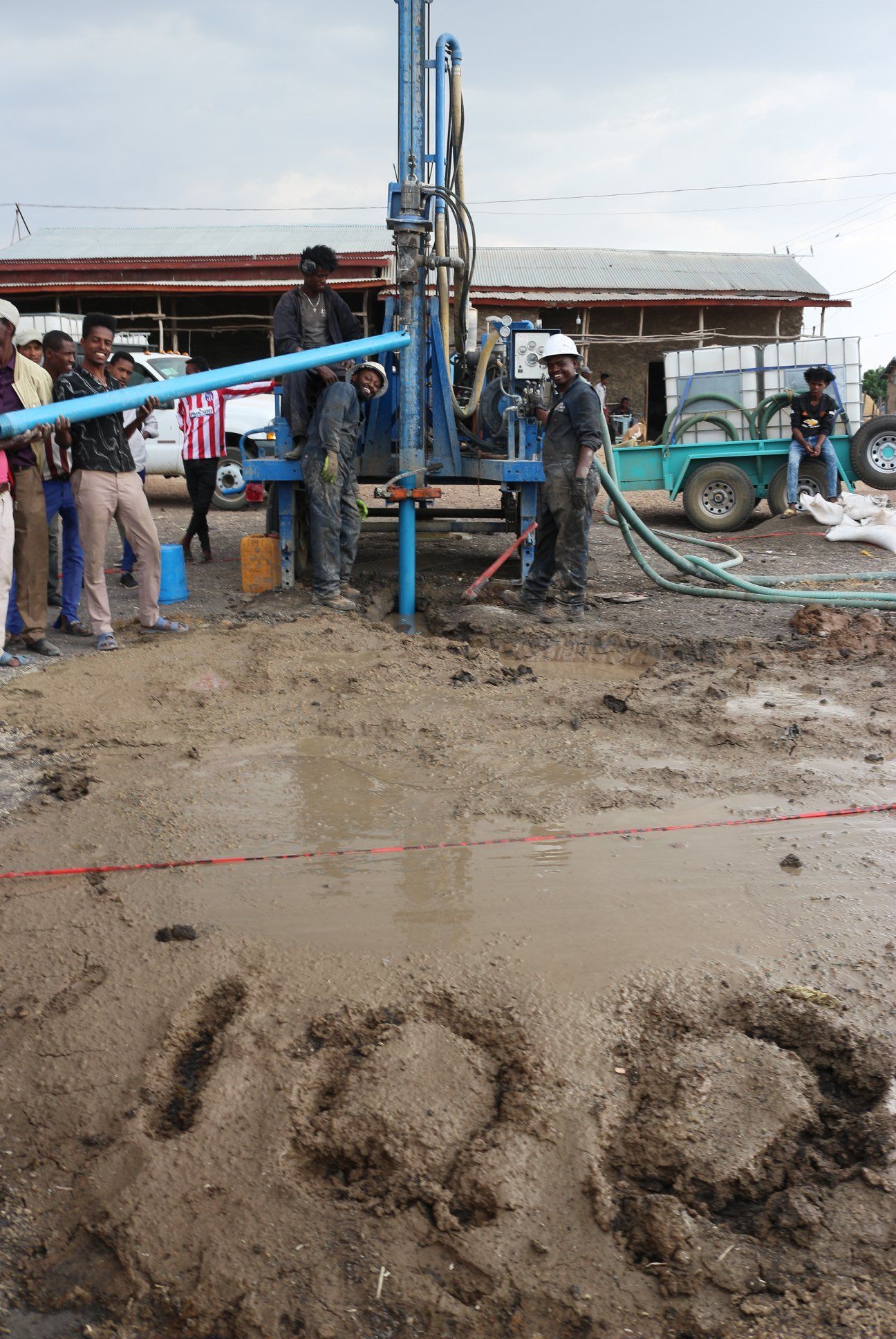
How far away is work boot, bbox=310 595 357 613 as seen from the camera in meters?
7.02

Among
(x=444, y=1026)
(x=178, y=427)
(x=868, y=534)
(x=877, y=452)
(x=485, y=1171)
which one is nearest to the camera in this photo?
(x=485, y=1171)

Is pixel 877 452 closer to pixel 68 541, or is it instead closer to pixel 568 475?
pixel 568 475

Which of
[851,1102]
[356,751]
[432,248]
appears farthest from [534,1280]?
[432,248]

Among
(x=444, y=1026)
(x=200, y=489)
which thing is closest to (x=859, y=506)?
(x=200, y=489)

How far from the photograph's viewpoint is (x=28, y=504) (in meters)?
5.90

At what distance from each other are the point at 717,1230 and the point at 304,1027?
1047 mm

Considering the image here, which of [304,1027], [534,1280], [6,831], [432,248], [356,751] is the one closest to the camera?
[534,1280]

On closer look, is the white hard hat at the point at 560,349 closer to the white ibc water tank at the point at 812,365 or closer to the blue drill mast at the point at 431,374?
the blue drill mast at the point at 431,374

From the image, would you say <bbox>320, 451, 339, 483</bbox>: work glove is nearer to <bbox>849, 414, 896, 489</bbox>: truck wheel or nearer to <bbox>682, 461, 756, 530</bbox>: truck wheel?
<bbox>682, 461, 756, 530</bbox>: truck wheel

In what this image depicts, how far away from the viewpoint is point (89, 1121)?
223 cm

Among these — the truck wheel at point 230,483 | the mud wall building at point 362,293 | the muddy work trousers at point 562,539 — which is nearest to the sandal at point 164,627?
the muddy work trousers at point 562,539

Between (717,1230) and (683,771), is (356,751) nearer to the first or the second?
(683,771)

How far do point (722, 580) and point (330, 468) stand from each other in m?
3.20

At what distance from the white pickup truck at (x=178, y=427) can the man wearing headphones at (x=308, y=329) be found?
5.76m
